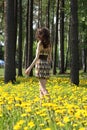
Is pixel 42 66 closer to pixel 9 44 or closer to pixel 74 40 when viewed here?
pixel 74 40

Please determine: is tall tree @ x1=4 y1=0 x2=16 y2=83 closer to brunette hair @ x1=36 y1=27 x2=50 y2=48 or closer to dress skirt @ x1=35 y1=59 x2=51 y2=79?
dress skirt @ x1=35 y1=59 x2=51 y2=79

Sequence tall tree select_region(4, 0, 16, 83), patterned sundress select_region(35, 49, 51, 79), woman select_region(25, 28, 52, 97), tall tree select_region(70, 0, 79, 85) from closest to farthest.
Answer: woman select_region(25, 28, 52, 97), patterned sundress select_region(35, 49, 51, 79), tall tree select_region(70, 0, 79, 85), tall tree select_region(4, 0, 16, 83)

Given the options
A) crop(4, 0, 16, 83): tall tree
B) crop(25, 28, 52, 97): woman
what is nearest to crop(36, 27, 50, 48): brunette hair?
crop(25, 28, 52, 97): woman

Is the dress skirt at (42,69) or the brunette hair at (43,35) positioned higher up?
the brunette hair at (43,35)

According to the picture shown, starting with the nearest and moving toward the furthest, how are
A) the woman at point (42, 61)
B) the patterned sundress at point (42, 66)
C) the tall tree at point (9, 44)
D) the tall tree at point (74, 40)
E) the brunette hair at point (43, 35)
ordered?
the brunette hair at point (43, 35) < the woman at point (42, 61) < the patterned sundress at point (42, 66) < the tall tree at point (74, 40) < the tall tree at point (9, 44)

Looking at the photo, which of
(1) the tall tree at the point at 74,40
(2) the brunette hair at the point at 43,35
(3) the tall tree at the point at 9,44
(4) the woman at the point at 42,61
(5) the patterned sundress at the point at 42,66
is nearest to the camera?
(2) the brunette hair at the point at 43,35

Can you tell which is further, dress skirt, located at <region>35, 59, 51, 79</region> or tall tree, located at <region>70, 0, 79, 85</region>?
tall tree, located at <region>70, 0, 79, 85</region>

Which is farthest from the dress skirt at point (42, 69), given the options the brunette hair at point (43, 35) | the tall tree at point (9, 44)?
the tall tree at point (9, 44)

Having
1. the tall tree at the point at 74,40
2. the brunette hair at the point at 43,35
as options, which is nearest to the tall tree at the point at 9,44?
the tall tree at the point at 74,40

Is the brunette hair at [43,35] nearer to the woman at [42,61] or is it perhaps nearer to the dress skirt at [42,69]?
the woman at [42,61]

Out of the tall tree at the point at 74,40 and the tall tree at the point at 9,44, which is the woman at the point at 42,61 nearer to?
the tall tree at the point at 74,40

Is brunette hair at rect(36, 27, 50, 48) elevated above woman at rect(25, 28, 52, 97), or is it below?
above

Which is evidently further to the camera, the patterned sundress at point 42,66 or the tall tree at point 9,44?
the tall tree at point 9,44

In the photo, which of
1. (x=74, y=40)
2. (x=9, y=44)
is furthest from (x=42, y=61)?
(x=9, y=44)
